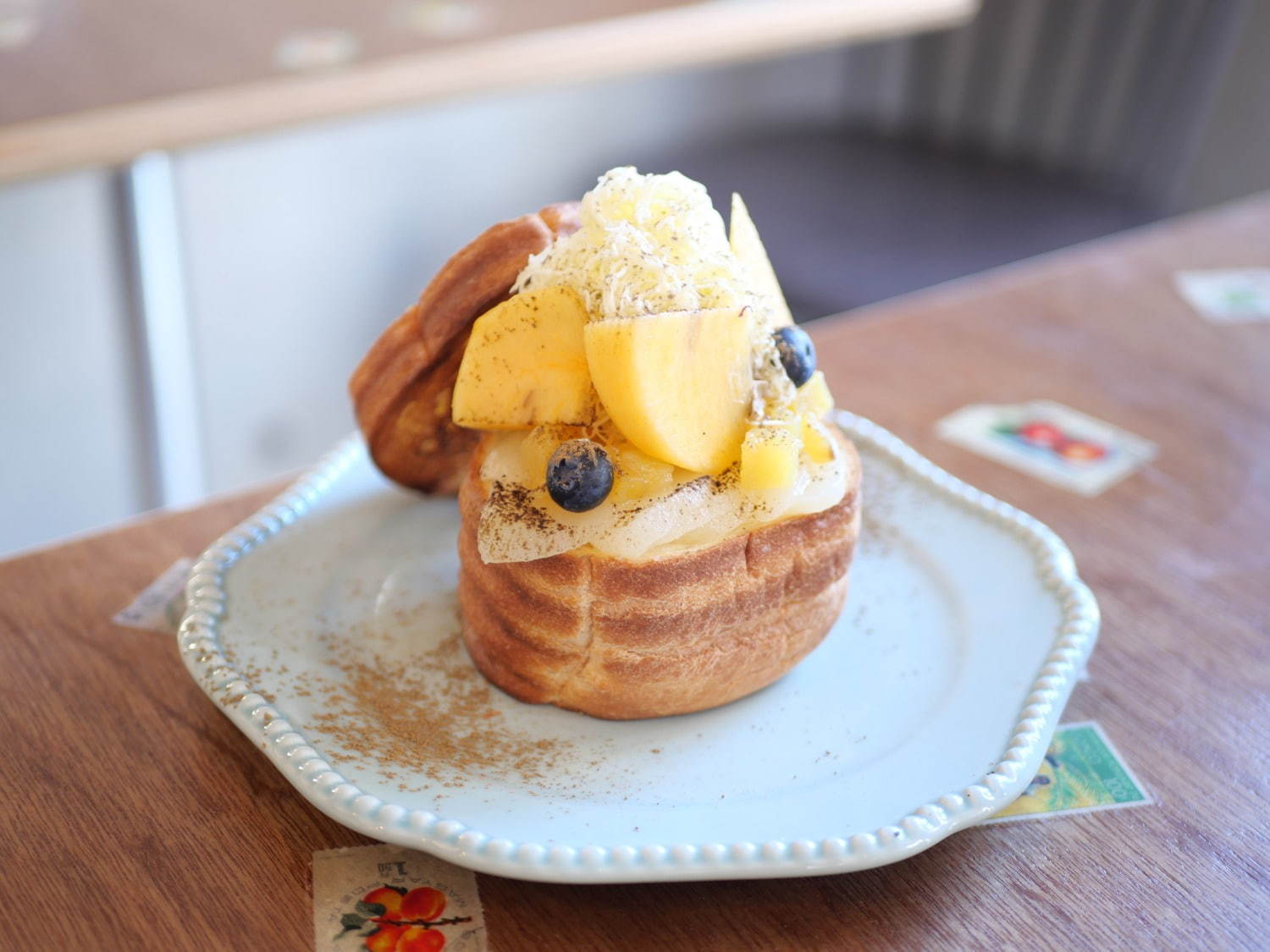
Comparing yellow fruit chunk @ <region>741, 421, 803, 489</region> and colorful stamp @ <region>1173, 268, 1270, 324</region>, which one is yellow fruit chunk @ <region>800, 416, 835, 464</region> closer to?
yellow fruit chunk @ <region>741, 421, 803, 489</region>

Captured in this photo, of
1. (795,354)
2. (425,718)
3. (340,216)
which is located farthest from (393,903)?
(340,216)

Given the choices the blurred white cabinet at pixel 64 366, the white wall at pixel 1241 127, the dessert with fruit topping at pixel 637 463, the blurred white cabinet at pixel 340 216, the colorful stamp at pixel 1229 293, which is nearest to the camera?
the dessert with fruit topping at pixel 637 463

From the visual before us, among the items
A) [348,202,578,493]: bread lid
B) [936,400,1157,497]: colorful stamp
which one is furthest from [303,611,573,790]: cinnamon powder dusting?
[936,400,1157,497]: colorful stamp

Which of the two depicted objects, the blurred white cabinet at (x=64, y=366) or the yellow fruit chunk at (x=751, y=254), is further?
the blurred white cabinet at (x=64, y=366)

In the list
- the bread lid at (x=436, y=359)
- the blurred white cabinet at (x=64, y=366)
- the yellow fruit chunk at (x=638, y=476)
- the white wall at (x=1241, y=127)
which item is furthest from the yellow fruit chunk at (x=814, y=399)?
the white wall at (x=1241, y=127)

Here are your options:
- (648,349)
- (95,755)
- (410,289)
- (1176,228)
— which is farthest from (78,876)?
(410,289)

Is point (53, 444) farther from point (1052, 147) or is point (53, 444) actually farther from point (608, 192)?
point (1052, 147)

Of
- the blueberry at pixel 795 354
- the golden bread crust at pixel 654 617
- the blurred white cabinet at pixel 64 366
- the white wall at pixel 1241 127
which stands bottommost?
the blurred white cabinet at pixel 64 366

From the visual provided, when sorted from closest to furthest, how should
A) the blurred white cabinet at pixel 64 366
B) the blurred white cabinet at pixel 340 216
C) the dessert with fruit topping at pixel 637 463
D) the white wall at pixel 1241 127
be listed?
the dessert with fruit topping at pixel 637 463, the blurred white cabinet at pixel 64 366, the blurred white cabinet at pixel 340 216, the white wall at pixel 1241 127

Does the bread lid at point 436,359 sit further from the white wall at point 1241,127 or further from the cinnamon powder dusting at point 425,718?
the white wall at point 1241,127
